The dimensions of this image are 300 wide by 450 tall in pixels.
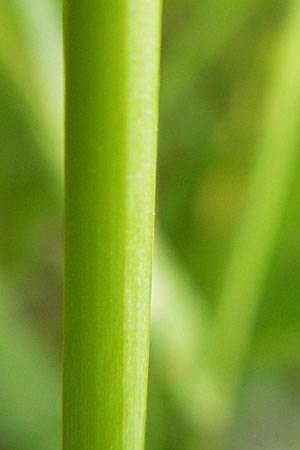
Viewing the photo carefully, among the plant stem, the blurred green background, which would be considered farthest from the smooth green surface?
the plant stem

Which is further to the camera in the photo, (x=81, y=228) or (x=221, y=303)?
(x=221, y=303)

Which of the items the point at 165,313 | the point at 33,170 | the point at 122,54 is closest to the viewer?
the point at 122,54

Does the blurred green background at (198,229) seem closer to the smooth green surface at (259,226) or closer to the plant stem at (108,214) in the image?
the smooth green surface at (259,226)

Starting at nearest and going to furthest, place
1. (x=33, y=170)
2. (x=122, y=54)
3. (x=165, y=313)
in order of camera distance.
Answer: (x=122, y=54) < (x=165, y=313) < (x=33, y=170)

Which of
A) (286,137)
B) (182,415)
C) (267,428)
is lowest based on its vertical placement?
(267,428)

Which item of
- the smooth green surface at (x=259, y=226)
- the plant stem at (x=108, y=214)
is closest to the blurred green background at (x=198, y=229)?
the smooth green surface at (x=259, y=226)

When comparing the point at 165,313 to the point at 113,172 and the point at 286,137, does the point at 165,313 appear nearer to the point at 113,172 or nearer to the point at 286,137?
the point at 286,137

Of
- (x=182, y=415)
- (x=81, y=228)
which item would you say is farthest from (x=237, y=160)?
(x=81, y=228)

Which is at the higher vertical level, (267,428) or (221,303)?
(221,303)
